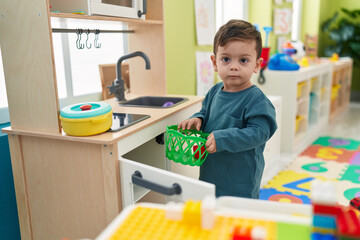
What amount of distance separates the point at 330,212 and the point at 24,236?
1.27m

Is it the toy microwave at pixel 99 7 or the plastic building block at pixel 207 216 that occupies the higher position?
the toy microwave at pixel 99 7

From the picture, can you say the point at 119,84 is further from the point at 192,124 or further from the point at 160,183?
the point at 160,183

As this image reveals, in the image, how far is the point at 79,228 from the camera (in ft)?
4.19

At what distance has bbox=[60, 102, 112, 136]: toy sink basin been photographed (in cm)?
115

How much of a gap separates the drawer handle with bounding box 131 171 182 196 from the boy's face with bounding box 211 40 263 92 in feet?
1.55

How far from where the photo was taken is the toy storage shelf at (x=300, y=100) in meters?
2.90

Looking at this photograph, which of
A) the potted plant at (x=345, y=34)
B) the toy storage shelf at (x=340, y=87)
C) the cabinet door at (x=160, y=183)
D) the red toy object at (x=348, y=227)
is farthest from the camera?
the potted plant at (x=345, y=34)

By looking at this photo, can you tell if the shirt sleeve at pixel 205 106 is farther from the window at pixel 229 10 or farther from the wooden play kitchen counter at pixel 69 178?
the window at pixel 229 10

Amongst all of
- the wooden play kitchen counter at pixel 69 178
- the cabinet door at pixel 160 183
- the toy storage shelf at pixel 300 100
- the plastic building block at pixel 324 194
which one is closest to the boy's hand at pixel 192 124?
the wooden play kitchen counter at pixel 69 178

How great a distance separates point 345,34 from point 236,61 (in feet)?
16.6

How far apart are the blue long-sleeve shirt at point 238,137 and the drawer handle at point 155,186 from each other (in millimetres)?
247

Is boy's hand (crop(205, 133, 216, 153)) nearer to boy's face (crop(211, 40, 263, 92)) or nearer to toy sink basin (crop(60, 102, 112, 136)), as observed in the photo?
boy's face (crop(211, 40, 263, 92))

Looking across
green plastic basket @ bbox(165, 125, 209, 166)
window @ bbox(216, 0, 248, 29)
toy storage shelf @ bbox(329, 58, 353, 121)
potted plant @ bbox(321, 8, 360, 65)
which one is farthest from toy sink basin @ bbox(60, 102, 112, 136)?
potted plant @ bbox(321, 8, 360, 65)

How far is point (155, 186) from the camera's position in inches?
39.4
